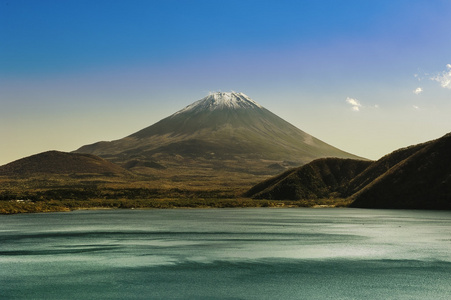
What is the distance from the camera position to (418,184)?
319 feet

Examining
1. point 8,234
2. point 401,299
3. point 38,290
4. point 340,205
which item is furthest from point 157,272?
point 340,205

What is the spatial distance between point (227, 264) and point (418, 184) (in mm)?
73576

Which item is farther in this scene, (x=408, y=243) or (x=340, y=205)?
(x=340, y=205)

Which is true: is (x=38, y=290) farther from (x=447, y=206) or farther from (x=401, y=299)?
(x=447, y=206)

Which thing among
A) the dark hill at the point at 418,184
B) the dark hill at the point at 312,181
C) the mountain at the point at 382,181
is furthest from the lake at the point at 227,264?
the dark hill at the point at 312,181

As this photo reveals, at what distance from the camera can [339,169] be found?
13650 centimetres

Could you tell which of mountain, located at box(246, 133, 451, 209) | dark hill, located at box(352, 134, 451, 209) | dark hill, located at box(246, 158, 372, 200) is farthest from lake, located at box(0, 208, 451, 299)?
dark hill, located at box(246, 158, 372, 200)

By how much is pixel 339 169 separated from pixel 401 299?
114 m

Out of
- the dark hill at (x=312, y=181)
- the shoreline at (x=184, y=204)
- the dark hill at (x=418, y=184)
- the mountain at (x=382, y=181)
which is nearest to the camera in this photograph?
the dark hill at (x=418, y=184)

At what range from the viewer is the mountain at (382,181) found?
96.2 metres

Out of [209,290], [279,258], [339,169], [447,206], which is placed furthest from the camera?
[339,169]

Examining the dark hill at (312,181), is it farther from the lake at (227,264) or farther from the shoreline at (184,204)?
the lake at (227,264)

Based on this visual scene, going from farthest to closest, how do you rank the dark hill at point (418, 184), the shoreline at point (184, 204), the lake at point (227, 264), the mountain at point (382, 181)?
the shoreline at point (184, 204) → the mountain at point (382, 181) → the dark hill at point (418, 184) → the lake at point (227, 264)

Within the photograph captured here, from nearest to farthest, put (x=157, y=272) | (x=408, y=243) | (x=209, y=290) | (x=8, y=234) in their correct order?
(x=209, y=290), (x=157, y=272), (x=408, y=243), (x=8, y=234)
